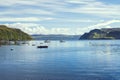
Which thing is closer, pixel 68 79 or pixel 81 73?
pixel 68 79

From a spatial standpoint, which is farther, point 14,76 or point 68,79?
point 14,76

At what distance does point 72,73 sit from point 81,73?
189 centimetres

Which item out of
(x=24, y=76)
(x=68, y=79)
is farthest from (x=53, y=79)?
(x=24, y=76)

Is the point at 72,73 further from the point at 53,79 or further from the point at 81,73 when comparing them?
the point at 53,79

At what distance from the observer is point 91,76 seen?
64.9 meters

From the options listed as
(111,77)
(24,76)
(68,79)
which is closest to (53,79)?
(68,79)

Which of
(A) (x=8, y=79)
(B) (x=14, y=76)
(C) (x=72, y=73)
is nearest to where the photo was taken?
(A) (x=8, y=79)

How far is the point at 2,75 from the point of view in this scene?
6712 centimetres

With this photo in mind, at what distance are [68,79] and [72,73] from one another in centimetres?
863

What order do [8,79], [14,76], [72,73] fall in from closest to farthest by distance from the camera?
[8,79]
[14,76]
[72,73]

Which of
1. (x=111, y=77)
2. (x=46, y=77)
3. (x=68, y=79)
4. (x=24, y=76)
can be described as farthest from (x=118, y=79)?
(x=24, y=76)

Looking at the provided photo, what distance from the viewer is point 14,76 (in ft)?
215

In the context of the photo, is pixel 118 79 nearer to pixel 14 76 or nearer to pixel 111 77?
pixel 111 77

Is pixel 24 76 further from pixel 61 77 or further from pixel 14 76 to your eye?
pixel 61 77
